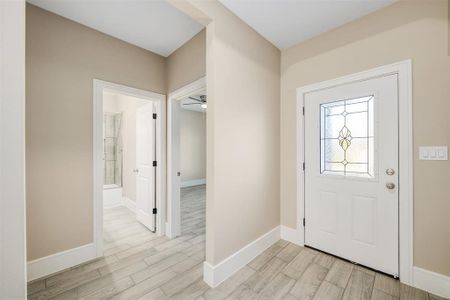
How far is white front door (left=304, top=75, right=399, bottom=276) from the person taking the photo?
1865 millimetres

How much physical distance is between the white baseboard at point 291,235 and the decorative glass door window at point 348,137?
912 mm

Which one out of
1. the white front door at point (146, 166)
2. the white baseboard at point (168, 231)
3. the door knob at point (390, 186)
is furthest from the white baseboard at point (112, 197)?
the door knob at point (390, 186)

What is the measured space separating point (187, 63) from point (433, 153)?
2806mm

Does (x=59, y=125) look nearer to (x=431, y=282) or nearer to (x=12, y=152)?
(x=12, y=152)

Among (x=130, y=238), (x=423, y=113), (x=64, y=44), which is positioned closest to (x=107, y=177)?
(x=130, y=238)

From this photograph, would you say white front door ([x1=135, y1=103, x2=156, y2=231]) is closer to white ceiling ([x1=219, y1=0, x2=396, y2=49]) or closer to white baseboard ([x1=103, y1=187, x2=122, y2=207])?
white baseboard ([x1=103, y1=187, x2=122, y2=207])

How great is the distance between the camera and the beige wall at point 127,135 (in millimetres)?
3857

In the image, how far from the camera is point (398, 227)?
1.82 m

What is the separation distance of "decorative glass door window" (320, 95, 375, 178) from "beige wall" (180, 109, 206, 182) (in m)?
5.02

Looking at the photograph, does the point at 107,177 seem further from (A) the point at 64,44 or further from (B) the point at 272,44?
(B) the point at 272,44

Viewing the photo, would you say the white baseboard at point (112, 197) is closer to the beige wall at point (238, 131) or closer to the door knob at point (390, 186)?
the beige wall at point (238, 131)

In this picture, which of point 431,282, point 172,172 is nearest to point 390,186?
point 431,282

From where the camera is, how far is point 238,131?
6.74 feet

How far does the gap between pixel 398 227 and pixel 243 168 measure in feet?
5.25
